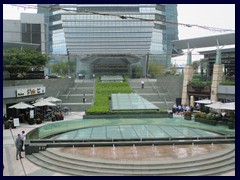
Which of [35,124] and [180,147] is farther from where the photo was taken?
[35,124]

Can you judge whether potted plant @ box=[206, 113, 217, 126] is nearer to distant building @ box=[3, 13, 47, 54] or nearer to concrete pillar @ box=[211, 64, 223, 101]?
concrete pillar @ box=[211, 64, 223, 101]

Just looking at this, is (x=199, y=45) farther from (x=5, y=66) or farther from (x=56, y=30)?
(x=56, y=30)

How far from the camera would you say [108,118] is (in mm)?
29906

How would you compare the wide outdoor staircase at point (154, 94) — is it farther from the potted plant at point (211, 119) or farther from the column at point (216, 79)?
the potted plant at point (211, 119)

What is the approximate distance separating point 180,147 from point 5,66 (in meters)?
22.4

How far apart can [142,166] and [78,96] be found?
96.5ft

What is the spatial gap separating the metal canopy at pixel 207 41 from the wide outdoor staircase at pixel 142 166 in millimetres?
23867

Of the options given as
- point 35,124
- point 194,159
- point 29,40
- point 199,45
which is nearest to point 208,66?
point 199,45

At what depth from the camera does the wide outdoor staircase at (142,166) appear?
568 inches

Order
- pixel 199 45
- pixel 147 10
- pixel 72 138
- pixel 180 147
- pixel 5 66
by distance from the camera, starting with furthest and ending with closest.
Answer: pixel 147 10 < pixel 199 45 < pixel 5 66 < pixel 72 138 < pixel 180 147

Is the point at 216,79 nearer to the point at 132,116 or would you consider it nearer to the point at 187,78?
the point at 187,78

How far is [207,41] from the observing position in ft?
129

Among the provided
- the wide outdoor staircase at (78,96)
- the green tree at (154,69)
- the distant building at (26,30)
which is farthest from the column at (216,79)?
the green tree at (154,69)

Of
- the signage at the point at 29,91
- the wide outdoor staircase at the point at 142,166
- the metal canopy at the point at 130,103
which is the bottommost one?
the wide outdoor staircase at the point at 142,166
